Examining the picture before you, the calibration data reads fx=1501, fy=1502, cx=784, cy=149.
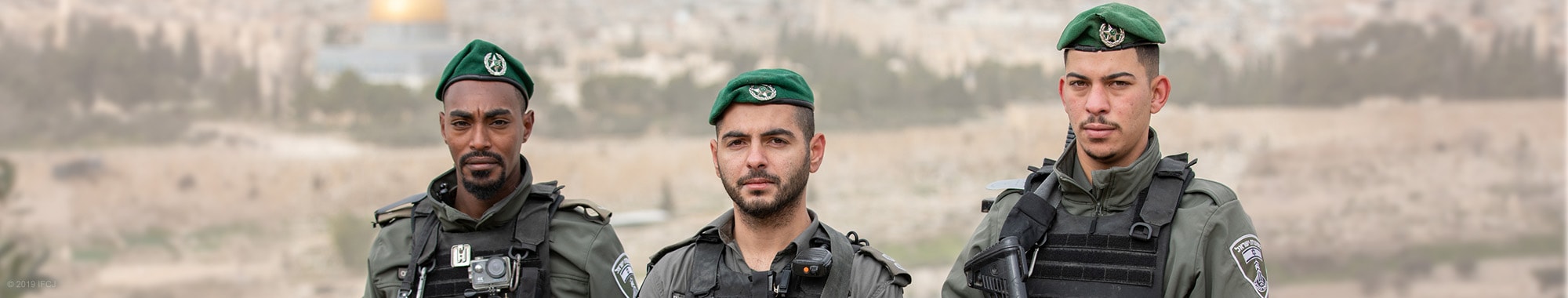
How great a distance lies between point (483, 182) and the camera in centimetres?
384

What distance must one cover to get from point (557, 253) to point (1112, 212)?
142 cm

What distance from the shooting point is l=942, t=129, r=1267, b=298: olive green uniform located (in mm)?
3211

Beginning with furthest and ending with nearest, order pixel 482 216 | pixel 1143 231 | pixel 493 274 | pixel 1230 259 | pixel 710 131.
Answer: pixel 710 131, pixel 482 216, pixel 493 274, pixel 1143 231, pixel 1230 259

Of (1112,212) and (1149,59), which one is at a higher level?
(1149,59)

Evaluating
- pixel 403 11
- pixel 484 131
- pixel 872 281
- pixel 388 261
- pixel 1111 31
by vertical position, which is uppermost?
pixel 403 11

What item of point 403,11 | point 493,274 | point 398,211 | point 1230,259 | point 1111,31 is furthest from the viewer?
point 403,11

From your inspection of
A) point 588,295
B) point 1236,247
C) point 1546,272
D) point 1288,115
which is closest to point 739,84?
point 588,295

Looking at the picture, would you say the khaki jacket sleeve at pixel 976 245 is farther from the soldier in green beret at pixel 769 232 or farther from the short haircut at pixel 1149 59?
the short haircut at pixel 1149 59

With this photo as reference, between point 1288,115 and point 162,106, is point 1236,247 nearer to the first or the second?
point 162,106

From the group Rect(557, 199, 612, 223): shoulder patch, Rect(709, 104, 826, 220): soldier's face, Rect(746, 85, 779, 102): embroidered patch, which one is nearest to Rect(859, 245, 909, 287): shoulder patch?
Rect(709, 104, 826, 220): soldier's face

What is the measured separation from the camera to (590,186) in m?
40.4

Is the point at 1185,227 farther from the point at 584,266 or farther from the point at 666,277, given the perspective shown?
the point at 584,266

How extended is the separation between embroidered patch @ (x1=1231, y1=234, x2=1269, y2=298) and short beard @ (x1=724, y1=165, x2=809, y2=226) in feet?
3.20

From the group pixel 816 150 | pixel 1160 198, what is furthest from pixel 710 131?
pixel 1160 198
